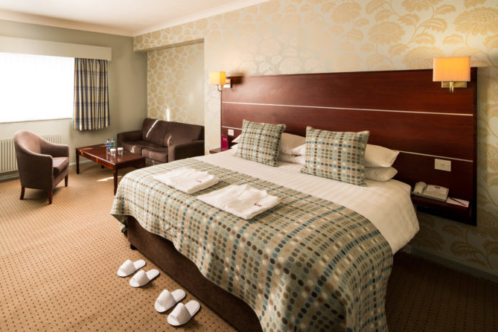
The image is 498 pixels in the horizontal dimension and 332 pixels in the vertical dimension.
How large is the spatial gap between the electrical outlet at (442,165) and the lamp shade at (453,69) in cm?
64

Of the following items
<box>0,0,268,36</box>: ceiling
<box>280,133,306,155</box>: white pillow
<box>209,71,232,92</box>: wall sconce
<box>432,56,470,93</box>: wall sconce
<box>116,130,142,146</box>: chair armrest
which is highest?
<box>0,0,268,36</box>: ceiling

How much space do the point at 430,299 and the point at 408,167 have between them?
3.37 feet

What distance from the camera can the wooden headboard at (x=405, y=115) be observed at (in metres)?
2.24

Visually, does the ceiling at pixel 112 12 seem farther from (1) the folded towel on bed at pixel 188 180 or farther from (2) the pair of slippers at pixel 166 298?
(2) the pair of slippers at pixel 166 298

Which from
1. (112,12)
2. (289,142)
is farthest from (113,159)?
(289,142)

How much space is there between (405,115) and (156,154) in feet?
11.4

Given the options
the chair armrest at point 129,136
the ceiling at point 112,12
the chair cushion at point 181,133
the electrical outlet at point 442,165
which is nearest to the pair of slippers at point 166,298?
the electrical outlet at point 442,165

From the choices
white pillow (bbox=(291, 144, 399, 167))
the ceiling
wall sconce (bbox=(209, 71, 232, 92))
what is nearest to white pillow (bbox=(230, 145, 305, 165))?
white pillow (bbox=(291, 144, 399, 167))

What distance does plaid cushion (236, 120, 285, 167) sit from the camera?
2.95 metres

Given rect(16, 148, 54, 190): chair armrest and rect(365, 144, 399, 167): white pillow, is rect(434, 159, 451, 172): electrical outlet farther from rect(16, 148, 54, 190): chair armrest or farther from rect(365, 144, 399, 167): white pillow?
rect(16, 148, 54, 190): chair armrest

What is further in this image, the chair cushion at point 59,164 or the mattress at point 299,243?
the chair cushion at point 59,164

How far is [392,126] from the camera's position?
2570mm

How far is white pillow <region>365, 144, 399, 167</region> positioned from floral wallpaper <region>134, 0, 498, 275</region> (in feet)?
1.97

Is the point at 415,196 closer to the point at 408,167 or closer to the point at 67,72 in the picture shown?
the point at 408,167
